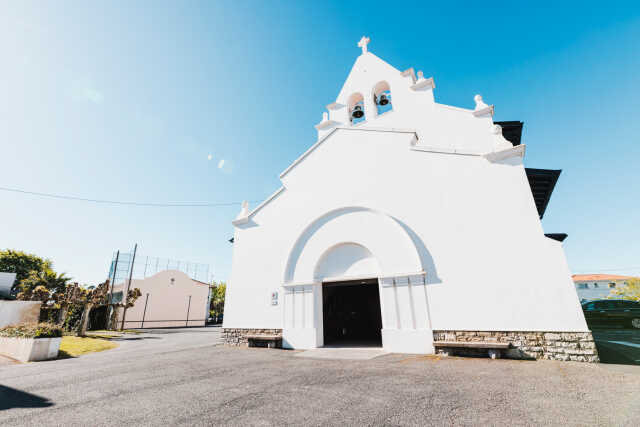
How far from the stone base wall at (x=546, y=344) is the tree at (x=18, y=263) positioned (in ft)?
179

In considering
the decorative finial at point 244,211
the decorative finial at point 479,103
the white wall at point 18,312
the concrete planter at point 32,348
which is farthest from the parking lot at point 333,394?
the white wall at point 18,312

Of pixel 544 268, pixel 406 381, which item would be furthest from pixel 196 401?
pixel 544 268

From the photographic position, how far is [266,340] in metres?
11.5

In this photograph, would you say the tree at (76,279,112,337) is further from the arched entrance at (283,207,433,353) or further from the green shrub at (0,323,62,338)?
the arched entrance at (283,207,433,353)

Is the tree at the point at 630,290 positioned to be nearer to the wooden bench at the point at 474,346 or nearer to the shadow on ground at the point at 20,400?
the wooden bench at the point at 474,346

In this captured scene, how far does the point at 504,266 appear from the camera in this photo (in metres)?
8.29

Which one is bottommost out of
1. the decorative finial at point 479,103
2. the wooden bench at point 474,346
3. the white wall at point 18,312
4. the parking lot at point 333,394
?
the parking lot at point 333,394

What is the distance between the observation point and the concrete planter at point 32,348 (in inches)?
392

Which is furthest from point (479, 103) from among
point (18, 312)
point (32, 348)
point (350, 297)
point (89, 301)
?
point (18, 312)

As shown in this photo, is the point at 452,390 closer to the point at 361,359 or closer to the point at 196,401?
the point at 361,359

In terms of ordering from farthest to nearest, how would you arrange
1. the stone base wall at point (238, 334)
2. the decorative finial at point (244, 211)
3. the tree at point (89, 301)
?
1. the tree at point (89, 301)
2. the decorative finial at point (244, 211)
3. the stone base wall at point (238, 334)

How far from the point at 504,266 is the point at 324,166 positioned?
8.49 metres

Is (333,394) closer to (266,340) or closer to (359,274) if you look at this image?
(359,274)

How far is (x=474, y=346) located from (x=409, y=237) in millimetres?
3950
